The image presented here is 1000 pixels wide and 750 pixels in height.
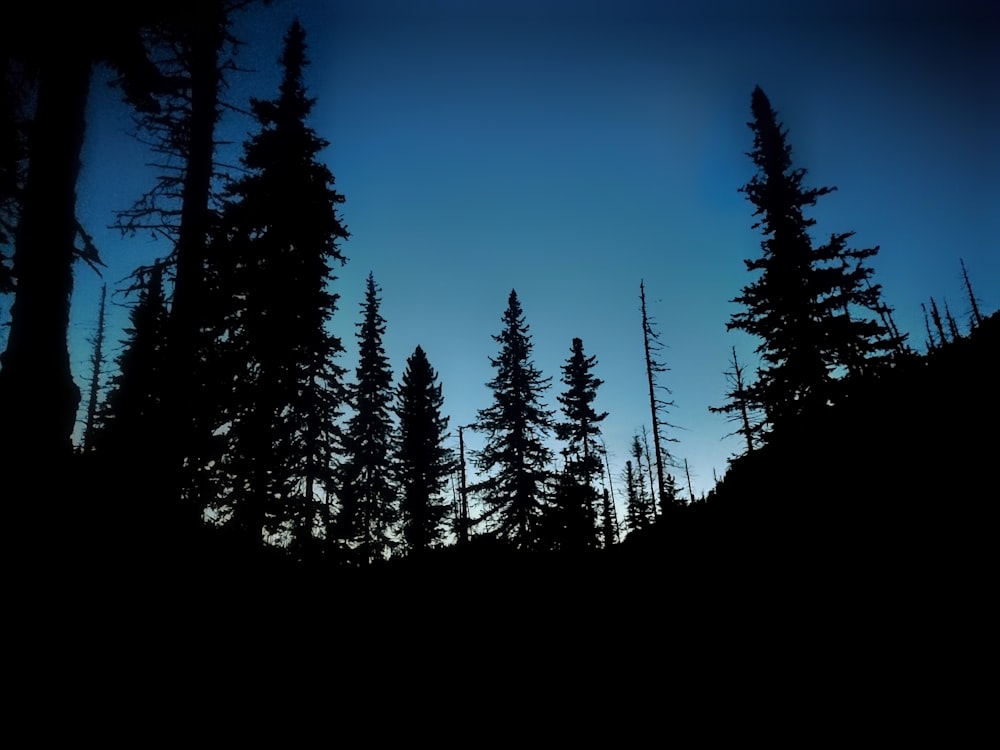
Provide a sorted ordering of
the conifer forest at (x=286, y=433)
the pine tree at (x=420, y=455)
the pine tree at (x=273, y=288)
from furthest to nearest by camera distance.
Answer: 1. the pine tree at (x=420, y=455)
2. the pine tree at (x=273, y=288)
3. the conifer forest at (x=286, y=433)

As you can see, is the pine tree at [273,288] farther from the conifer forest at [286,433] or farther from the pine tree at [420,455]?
the pine tree at [420,455]

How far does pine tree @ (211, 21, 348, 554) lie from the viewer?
12.2 m

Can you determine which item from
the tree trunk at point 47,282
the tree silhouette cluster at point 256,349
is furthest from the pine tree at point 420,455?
the tree trunk at point 47,282

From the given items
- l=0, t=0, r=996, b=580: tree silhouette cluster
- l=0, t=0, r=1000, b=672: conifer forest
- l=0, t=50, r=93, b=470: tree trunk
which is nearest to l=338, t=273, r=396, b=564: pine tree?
l=0, t=0, r=996, b=580: tree silhouette cluster

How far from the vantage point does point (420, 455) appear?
25.1m

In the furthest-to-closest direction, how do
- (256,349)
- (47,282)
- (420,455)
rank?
(420,455) → (256,349) → (47,282)

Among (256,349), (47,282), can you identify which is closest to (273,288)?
(256,349)

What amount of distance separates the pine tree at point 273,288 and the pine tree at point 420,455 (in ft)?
35.3

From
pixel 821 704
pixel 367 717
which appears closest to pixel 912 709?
pixel 821 704

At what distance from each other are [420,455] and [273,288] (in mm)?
14129

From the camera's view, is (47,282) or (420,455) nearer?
(47,282)

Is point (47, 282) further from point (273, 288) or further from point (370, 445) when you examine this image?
point (370, 445)

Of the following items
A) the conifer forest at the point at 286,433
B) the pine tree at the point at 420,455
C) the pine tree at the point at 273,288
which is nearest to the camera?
the conifer forest at the point at 286,433

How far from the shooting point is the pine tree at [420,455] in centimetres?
2492
